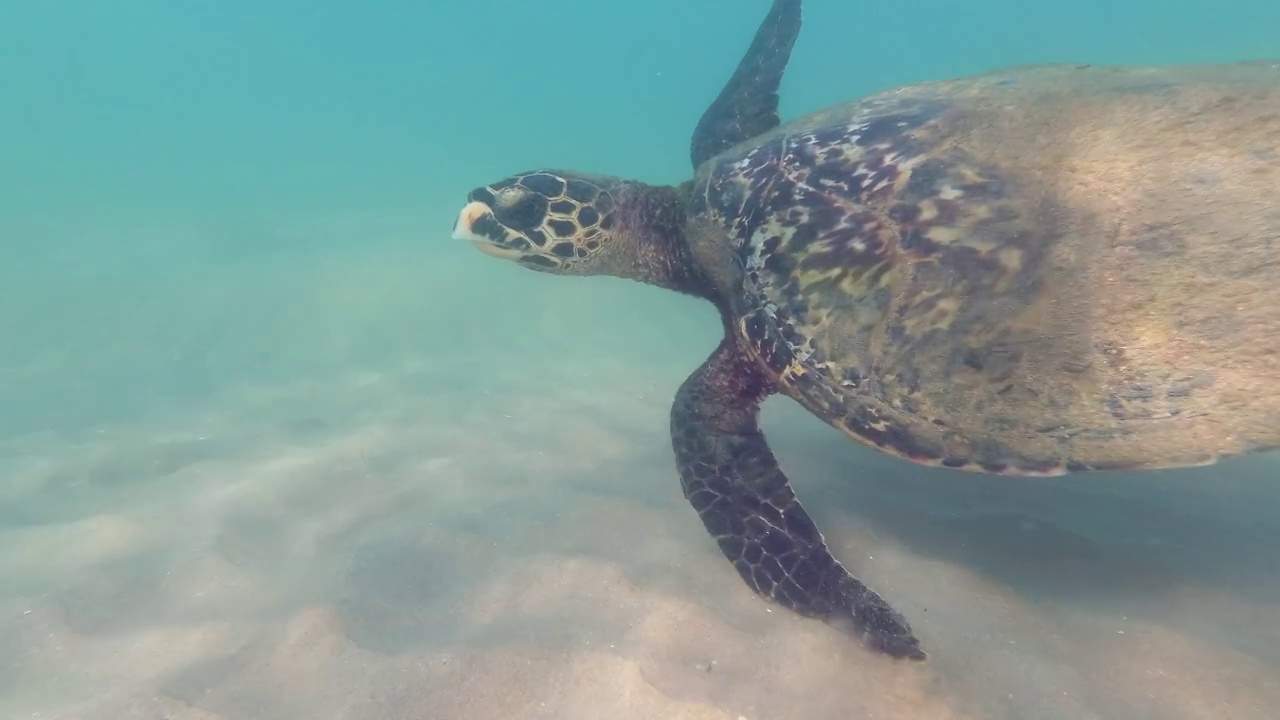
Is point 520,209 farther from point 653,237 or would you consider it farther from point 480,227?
point 653,237

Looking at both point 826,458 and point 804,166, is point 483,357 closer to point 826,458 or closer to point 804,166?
point 826,458

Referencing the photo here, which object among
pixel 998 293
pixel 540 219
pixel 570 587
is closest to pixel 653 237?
pixel 540 219

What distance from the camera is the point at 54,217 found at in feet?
77.8

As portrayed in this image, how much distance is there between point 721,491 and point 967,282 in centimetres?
164

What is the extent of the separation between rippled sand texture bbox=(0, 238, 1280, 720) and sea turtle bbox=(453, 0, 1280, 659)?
18.3 inches

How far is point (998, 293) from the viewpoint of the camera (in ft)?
9.89

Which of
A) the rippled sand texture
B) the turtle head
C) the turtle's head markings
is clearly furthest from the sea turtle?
the turtle's head markings

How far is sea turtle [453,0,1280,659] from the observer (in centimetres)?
271

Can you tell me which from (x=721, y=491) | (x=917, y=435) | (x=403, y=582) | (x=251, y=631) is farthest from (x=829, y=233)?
(x=251, y=631)

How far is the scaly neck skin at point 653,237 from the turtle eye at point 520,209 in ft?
2.01

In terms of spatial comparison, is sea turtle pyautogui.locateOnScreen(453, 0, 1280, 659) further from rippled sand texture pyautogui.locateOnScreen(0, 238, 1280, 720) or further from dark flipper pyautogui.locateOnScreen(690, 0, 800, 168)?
dark flipper pyautogui.locateOnScreen(690, 0, 800, 168)

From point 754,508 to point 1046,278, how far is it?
1.78 meters

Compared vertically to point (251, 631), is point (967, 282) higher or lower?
higher

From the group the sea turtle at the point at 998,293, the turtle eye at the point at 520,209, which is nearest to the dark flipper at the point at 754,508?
the sea turtle at the point at 998,293
